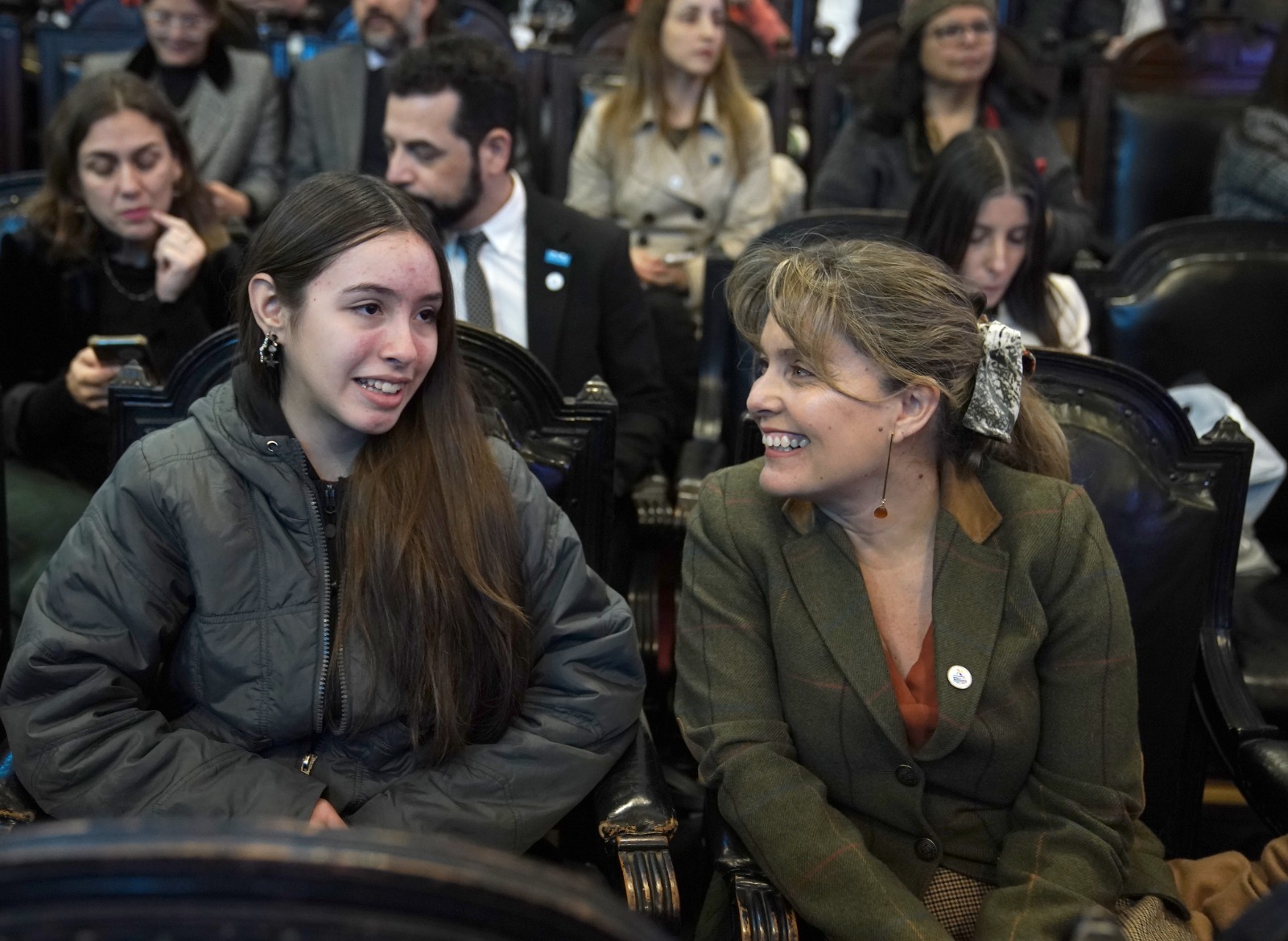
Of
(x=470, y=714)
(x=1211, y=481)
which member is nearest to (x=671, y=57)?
(x=1211, y=481)

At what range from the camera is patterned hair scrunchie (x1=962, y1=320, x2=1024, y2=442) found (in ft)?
4.84

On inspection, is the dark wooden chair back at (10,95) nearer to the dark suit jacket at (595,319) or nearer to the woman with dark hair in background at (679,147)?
the woman with dark hair in background at (679,147)

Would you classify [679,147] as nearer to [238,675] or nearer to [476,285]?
[476,285]

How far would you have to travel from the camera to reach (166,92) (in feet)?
10.8

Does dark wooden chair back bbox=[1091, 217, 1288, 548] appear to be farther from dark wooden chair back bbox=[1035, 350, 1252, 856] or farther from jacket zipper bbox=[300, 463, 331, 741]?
jacket zipper bbox=[300, 463, 331, 741]

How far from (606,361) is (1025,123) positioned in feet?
4.51

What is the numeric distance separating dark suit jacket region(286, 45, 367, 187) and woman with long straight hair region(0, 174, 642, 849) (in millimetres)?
1919

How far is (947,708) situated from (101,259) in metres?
1.77

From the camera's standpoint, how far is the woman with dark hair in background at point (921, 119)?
3.06 meters

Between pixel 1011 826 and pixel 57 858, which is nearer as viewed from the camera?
pixel 57 858

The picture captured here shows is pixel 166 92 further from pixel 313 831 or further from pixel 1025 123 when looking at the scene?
pixel 313 831

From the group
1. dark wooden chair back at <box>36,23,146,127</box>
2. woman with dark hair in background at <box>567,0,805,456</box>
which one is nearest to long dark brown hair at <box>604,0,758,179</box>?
woman with dark hair in background at <box>567,0,805,456</box>

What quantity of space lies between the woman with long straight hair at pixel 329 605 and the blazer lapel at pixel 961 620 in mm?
350

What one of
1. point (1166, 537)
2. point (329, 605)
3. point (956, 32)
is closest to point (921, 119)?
point (956, 32)
